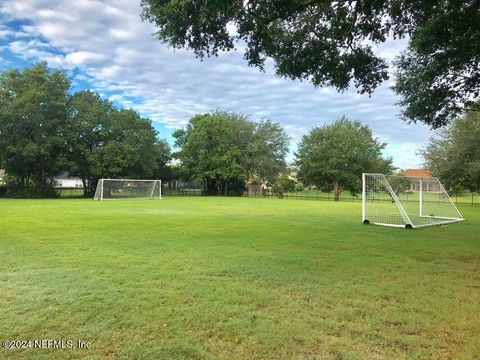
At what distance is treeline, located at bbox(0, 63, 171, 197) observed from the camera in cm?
3084

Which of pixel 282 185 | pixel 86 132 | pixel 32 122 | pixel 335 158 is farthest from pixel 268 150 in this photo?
pixel 32 122

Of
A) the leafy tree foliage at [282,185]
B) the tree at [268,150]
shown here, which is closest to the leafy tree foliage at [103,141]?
the tree at [268,150]

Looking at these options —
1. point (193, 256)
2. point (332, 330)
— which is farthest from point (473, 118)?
point (332, 330)

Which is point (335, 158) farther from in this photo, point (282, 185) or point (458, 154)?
point (458, 154)

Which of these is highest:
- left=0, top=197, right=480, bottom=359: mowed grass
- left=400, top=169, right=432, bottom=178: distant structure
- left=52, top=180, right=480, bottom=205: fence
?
left=400, top=169, right=432, bottom=178: distant structure

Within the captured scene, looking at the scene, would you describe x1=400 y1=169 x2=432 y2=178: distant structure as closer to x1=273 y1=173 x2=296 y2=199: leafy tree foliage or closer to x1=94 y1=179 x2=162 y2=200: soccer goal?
x1=273 y1=173 x2=296 y2=199: leafy tree foliage

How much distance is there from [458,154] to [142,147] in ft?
89.0

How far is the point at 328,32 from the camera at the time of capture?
7.35 meters

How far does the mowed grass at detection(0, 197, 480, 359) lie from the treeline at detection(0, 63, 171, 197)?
2643 centimetres

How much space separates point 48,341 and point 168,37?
4.88m

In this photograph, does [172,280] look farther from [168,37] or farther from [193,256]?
[168,37]

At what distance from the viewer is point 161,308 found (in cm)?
390

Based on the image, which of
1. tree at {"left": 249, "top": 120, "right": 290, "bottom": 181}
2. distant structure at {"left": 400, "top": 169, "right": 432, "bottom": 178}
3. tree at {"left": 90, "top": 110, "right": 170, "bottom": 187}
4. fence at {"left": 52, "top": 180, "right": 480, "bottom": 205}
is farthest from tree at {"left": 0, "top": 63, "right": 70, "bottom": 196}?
distant structure at {"left": 400, "top": 169, "right": 432, "bottom": 178}

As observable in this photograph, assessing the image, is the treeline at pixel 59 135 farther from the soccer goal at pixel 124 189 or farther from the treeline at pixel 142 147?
the soccer goal at pixel 124 189
